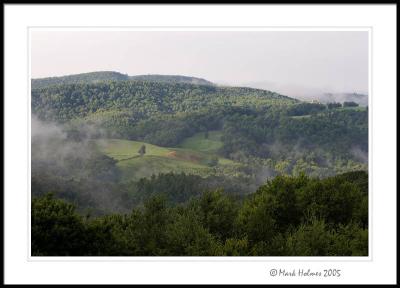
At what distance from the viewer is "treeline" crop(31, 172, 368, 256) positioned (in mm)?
14133

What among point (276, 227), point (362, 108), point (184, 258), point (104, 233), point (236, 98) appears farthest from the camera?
point (236, 98)

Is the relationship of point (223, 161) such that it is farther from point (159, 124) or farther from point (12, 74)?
point (12, 74)

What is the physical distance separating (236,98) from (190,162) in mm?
23042

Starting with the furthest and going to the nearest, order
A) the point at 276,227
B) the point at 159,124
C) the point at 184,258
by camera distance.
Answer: the point at 159,124 → the point at 276,227 → the point at 184,258

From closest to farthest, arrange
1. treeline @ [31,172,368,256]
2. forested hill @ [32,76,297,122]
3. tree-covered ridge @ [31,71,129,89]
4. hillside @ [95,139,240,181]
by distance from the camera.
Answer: treeline @ [31,172,368,256], hillside @ [95,139,240,181], tree-covered ridge @ [31,71,129,89], forested hill @ [32,76,297,122]

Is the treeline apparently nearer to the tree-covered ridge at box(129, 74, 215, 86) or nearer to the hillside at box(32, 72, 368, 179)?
the hillside at box(32, 72, 368, 179)

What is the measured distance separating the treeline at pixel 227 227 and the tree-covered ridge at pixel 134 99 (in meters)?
55.1

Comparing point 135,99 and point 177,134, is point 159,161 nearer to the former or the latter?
point 177,134

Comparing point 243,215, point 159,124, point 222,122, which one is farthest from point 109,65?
point 243,215

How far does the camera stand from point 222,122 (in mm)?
79062

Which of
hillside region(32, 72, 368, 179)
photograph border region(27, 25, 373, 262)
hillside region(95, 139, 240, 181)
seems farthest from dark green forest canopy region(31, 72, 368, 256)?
photograph border region(27, 25, 373, 262)

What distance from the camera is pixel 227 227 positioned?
73.5 feet

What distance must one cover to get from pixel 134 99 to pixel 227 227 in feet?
208

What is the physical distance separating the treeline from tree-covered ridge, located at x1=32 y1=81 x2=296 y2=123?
5513 centimetres
